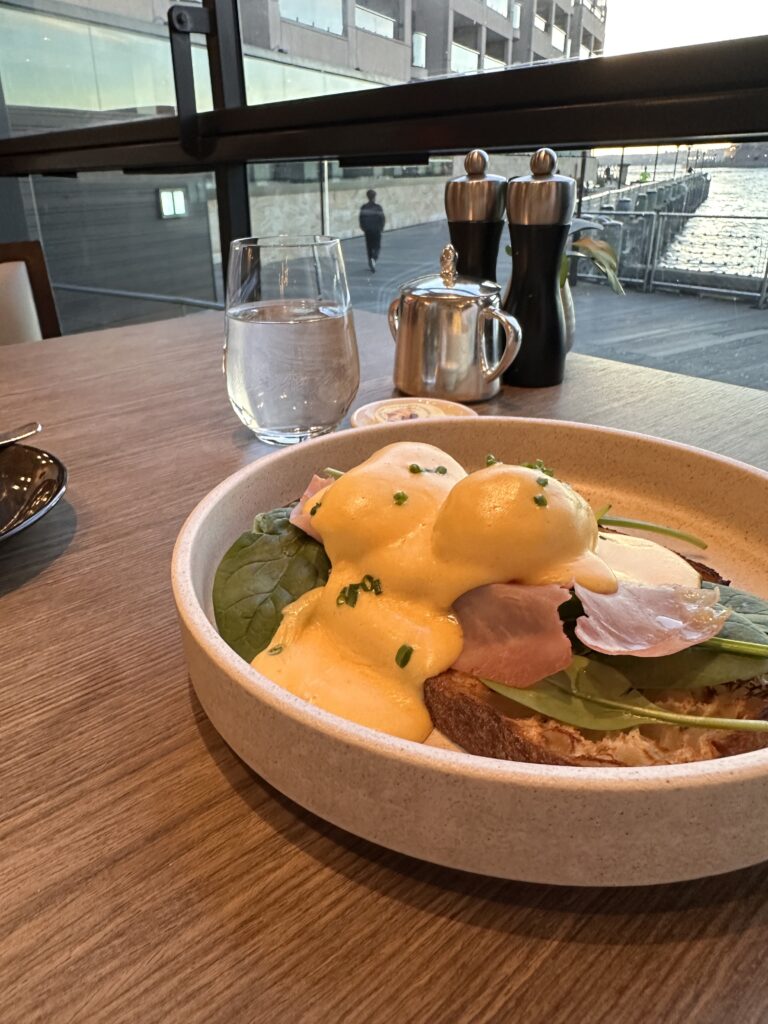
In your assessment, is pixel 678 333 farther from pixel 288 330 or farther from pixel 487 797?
pixel 487 797

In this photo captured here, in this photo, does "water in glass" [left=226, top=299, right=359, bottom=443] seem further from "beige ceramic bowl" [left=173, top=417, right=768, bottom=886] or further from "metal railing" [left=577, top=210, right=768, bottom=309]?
"metal railing" [left=577, top=210, right=768, bottom=309]

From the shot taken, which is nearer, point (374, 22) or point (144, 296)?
point (374, 22)

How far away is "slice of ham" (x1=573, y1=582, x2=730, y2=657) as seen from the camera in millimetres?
434

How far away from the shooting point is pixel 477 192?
1.35 metres

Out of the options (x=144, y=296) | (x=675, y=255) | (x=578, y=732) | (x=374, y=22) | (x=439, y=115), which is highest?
(x=374, y=22)

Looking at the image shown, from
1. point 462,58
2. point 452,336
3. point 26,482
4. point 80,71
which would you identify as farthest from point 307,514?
point 80,71

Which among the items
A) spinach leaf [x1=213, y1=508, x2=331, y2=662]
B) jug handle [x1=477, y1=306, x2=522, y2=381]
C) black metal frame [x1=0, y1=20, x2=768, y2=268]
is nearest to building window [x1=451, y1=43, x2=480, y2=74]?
black metal frame [x1=0, y1=20, x2=768, y2=268]

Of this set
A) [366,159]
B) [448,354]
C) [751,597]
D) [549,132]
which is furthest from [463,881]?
[366,159]

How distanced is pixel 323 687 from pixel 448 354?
0.84 meters

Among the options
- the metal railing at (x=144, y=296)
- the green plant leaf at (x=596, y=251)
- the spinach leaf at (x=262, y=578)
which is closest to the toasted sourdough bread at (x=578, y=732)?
the spinach leaf at (x=262, y=578)

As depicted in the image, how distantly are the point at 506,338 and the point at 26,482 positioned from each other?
2.46 ft

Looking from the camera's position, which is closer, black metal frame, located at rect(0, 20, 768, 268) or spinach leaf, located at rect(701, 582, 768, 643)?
spinach leaf, located at rect(701, 582, 768, 643)

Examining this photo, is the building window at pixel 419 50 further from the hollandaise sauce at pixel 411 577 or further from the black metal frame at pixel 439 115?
the hollandaise sauce at pixel 411 577

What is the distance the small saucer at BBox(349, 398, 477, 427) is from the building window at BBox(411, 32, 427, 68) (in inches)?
62.1
